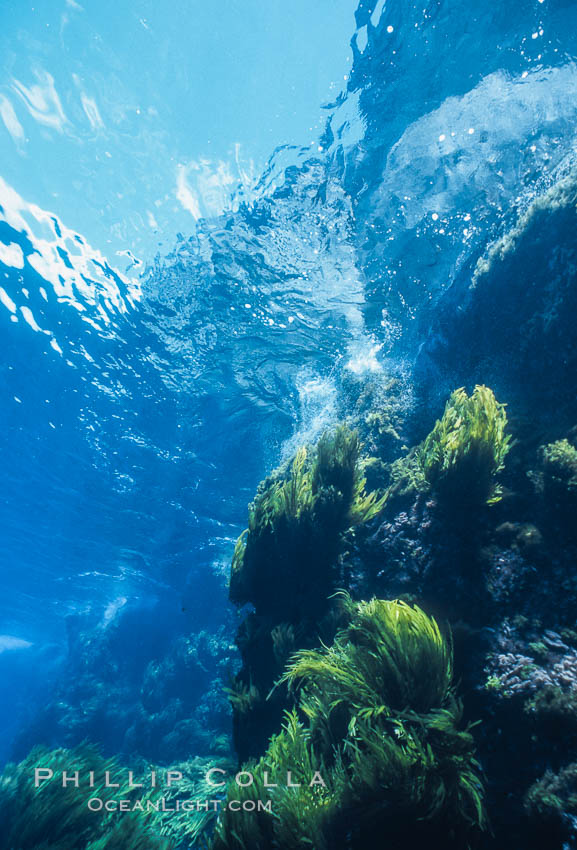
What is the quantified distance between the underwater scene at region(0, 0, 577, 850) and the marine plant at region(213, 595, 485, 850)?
0.07 feet

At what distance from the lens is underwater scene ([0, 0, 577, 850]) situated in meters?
2.67

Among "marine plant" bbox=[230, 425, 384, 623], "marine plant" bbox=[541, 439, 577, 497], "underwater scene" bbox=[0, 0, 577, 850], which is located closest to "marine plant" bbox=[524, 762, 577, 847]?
"underwater scene" bbox=[0, 0, 577, 850]

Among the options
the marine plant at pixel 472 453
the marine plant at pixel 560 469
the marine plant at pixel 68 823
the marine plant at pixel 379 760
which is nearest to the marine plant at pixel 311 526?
the marine plant at pixel 472 453

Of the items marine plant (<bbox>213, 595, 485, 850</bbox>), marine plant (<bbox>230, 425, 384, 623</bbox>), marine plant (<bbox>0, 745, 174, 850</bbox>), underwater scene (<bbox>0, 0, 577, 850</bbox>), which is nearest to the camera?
marine plant (<bbox>213, 595, 485, 850</bbox>)

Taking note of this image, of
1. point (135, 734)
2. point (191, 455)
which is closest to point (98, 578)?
point (135, 734)

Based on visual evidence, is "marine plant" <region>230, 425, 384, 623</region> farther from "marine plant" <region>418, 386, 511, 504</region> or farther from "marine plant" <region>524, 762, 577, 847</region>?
"marine plant" <region>524, 762, 577, 847</region>

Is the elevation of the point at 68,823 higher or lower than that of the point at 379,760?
lower

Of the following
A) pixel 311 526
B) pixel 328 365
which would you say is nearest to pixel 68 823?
pixel 311 526

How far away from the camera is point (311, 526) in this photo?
4934 millimetres

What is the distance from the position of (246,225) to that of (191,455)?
411 inches

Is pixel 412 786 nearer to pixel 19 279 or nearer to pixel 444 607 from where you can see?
pixel 444 607

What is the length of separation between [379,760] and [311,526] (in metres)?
2.70

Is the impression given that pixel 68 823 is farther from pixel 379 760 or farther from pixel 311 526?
pixel 379 760

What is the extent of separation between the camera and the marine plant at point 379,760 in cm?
228
